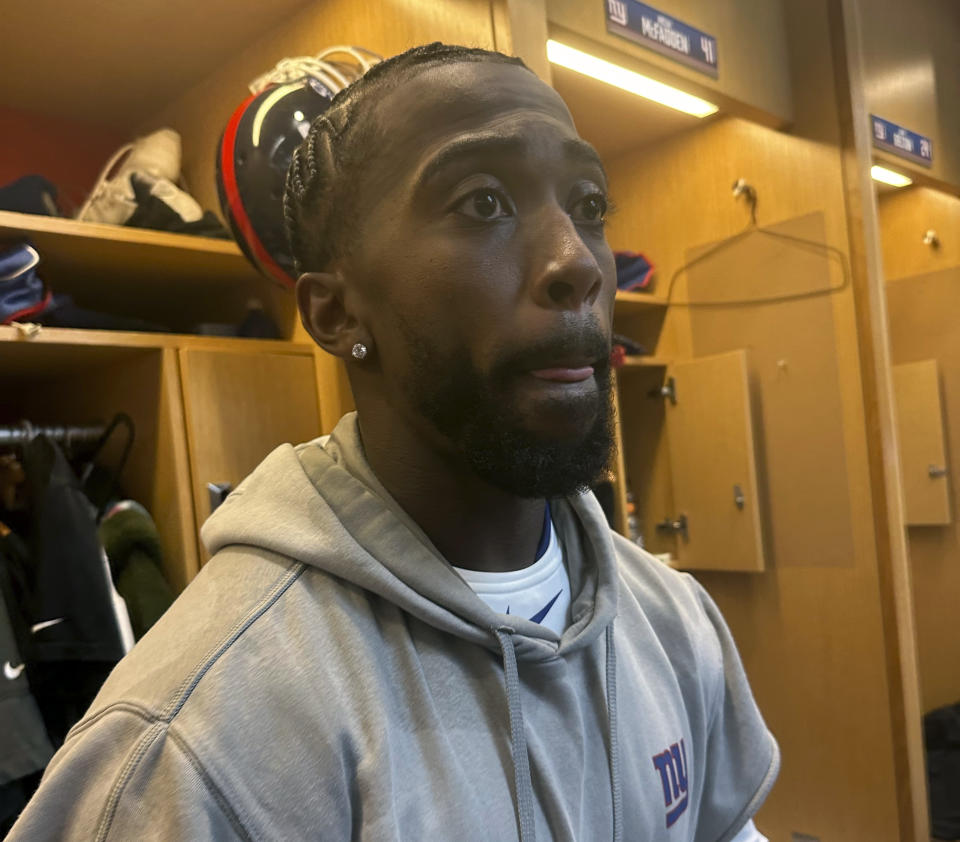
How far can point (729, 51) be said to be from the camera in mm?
1925

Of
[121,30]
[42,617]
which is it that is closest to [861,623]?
[42,617]

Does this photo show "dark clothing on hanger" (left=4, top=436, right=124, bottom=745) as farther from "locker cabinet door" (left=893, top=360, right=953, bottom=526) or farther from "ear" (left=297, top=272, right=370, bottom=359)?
"locker cabinet door" (left=893, top=360, right=953, bottom=526)

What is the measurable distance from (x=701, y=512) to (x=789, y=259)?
736mm

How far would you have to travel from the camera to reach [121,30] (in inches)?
64.9

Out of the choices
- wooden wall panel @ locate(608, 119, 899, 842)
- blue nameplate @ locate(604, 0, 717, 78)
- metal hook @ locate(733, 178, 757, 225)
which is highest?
blue nameplate @ locate(604, 0, 717, 78)

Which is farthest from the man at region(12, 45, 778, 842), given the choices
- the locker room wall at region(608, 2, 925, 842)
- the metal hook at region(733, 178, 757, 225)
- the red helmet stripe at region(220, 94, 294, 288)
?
the metal hook at region(733, 178, 757, 225)

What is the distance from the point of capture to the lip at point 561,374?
2.02ft

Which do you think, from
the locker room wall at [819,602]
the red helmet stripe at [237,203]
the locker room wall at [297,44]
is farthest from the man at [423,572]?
the locker room wall at [819,602]

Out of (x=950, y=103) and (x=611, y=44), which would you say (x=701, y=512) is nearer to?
(x=611, y=44)

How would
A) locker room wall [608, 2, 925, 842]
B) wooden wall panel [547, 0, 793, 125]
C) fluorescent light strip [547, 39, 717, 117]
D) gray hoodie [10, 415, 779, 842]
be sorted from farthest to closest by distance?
locker room wall [608, 2, 925, 842], fluorescent light strip [547, 39, 717, 117], wooden wall panel [547, 0, 793, 125], gray hoodie [10, 415, 779, 842]

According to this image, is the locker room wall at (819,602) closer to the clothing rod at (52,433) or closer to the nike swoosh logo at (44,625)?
the clothing rod at (52,433)

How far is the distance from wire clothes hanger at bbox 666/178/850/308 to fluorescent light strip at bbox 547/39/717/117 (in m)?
0.28

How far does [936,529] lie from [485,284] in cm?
278

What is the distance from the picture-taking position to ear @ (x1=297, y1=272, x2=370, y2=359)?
69 cm
